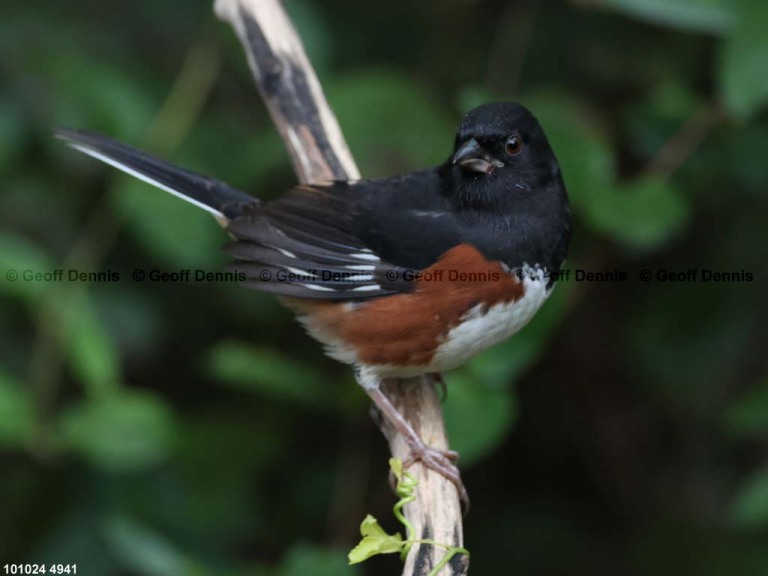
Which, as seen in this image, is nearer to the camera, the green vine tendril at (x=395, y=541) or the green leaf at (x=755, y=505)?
the green vine tendril at (x=395, y=541)

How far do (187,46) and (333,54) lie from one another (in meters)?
0.57

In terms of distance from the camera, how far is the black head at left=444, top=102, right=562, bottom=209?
2.82 meters

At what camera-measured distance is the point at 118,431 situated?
10.5 feet

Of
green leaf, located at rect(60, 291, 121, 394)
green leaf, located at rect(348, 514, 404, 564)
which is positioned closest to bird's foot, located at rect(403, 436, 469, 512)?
green leaf, located at rect(348, 514, 404, 564)

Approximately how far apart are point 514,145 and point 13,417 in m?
1.63

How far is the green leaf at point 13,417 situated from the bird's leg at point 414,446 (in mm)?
1009

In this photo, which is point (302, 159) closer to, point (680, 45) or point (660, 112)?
point (660, 112)

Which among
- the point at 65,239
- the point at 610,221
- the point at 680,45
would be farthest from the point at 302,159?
the point at 680,45
